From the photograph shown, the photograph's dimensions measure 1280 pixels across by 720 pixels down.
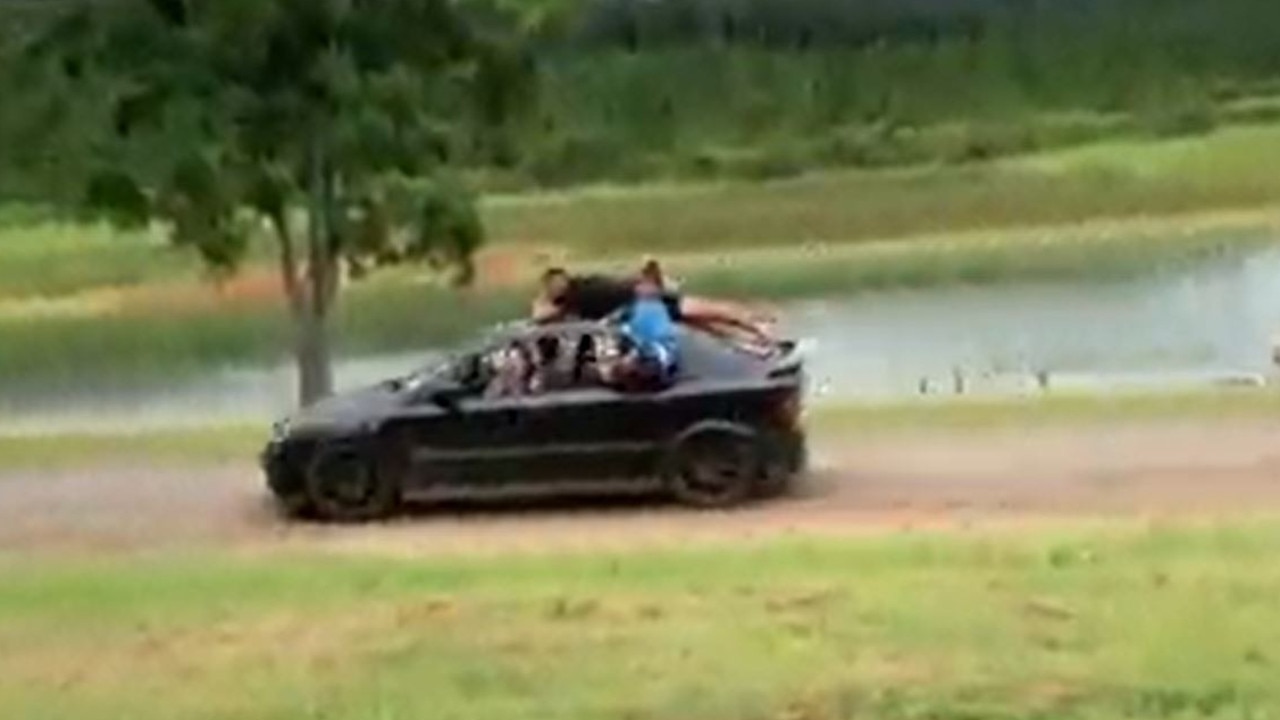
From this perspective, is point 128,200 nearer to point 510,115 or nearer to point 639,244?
point 510,115

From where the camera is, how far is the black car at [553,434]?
810 inches

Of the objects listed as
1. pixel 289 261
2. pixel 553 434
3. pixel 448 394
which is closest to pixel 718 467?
pixel 553 434

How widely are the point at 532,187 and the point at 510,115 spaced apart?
1997 inches

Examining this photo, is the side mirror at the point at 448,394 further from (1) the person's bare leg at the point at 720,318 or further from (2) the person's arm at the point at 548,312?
(1) the person's bare leg at the point at 720,318

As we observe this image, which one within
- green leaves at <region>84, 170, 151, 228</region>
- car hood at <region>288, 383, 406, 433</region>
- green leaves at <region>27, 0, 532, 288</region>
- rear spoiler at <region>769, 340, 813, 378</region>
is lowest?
car hood at <region>288, 383, 406, 433</region>

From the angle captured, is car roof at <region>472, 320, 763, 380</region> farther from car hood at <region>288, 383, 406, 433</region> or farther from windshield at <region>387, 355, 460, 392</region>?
car hood at <region>288, 383, 406, 433</region>

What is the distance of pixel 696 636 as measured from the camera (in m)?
12.5

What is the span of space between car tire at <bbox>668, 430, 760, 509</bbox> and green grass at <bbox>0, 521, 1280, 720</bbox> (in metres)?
4.76

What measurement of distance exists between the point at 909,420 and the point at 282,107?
21.7 ft

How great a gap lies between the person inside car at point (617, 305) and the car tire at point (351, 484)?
289 centimetres

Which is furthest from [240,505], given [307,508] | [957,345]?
[957,345]

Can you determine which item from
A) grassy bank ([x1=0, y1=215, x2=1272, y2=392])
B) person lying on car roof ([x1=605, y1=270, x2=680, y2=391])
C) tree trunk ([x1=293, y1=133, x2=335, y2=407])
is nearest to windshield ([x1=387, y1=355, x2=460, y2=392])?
person lying on car roof ([x1=605, y1=270, x2=680, y2=391])

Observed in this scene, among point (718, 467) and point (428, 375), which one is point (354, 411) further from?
point (718, 467)

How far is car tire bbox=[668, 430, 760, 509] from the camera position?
20438 millimetres
